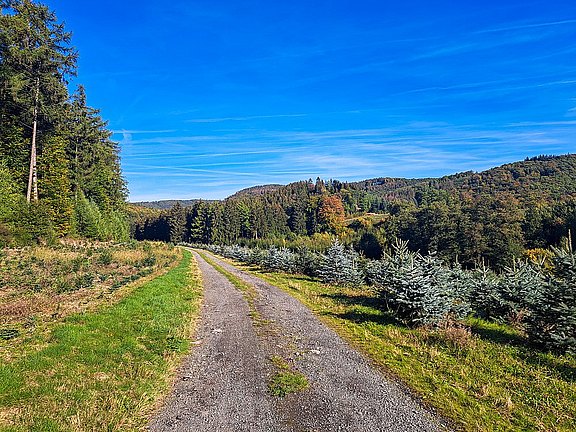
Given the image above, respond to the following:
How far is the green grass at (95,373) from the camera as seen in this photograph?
5.51 metres

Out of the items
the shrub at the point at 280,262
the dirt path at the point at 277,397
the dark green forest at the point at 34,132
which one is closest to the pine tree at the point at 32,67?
the dark green forest at the point at 34,132

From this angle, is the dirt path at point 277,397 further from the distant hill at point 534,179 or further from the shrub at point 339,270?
the distant hill at point 534,179

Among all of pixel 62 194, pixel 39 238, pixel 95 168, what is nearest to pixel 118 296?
pixel 39 238

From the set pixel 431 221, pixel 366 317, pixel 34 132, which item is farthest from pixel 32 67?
pixel 431 221

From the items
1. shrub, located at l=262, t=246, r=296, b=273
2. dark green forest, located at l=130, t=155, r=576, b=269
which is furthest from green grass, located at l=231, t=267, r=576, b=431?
dark green forest, located at l=130, t=155, r=576, b=269

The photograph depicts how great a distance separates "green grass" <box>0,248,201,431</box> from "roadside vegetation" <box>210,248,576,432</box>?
5379 millimetres

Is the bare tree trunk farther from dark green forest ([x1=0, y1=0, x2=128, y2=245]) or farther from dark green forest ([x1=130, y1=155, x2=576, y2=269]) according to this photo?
dark green forest ([x1=130, y1=155, x2=576, y2=269])

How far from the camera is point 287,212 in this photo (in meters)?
131

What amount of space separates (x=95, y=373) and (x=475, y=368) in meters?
8.74

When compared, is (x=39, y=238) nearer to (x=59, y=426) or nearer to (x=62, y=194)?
(x=62, y=194)

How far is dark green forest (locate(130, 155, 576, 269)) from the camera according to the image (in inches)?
2542

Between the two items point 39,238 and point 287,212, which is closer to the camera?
point 39,238

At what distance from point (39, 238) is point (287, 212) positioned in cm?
10510

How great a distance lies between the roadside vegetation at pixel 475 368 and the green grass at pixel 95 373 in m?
5.38
